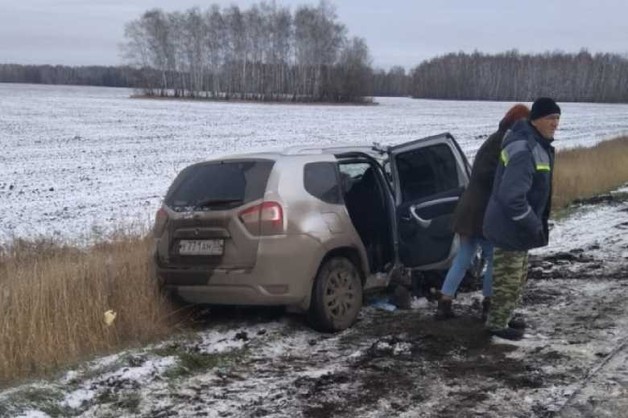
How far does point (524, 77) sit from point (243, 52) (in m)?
53.8

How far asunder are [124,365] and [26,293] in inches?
46.2

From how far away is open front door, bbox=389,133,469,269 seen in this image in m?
6.86

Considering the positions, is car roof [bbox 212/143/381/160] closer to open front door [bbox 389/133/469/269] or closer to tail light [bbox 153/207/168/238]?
open front door [bbox 389/133/469/269]

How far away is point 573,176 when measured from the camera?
55.9ft

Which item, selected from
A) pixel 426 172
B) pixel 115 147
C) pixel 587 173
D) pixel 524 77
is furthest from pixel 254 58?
pixel 426 172

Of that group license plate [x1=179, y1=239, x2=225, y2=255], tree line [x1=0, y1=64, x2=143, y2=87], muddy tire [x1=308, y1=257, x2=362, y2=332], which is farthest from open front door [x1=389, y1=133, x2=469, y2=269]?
tree line [x1=0, y1=64, x2=143, y2=87]

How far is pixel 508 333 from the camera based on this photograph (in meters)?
5.99

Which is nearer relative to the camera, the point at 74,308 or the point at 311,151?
the point at 74,308

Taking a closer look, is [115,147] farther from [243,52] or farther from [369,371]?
[243,52]

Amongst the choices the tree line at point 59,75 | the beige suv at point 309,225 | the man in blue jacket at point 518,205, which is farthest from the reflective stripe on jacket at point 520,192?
the tree line at point 59,75

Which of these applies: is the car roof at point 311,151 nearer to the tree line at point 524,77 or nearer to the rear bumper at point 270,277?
the rear bumper at point 270,277

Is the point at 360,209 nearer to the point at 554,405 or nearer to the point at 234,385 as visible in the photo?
the point at 234,385

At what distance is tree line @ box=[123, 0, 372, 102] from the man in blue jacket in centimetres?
8824

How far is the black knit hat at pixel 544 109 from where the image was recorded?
5.75 meters
